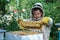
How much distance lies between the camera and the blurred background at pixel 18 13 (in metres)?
6.14

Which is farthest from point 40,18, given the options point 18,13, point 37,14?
point 18,13

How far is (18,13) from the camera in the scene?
7238 mm

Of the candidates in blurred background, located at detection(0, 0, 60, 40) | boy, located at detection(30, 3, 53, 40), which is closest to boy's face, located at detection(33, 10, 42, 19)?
boy, located at detection(30, 3, 53, 40)

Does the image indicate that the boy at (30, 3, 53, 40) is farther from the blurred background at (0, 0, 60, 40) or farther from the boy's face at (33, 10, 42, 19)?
the blurred background at (0, 0, 60, 40)

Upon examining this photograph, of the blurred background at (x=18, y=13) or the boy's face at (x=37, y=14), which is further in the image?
the blurred background at (x=18, y=13)

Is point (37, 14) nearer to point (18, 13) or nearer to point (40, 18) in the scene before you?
point (40, 18)

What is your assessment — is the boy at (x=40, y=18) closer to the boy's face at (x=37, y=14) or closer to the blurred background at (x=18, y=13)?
the boy's face at (x=37, y=14)

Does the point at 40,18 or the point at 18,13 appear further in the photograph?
the point at 18,13

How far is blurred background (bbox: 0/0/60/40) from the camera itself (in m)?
6.14

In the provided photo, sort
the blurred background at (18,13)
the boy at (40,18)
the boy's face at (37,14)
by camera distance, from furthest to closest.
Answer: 1. the blurred background at (18,13)
2. the boy's face at (37,14)
3. the boy at (40,18)

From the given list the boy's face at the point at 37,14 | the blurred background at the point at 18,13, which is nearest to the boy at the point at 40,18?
→ the boy's face at the point at 37,14

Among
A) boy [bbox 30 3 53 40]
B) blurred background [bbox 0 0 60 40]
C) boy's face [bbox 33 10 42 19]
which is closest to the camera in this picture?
boy [bbox 30 3 53 40]

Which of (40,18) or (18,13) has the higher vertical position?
(18,13)

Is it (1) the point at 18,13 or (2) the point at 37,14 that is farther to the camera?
(1) the point at 18,13
